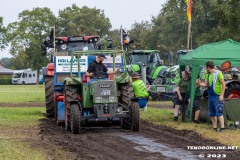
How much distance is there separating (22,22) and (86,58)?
→ 2827 inches

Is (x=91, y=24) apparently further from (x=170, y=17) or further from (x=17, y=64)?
(x=170, y=17)

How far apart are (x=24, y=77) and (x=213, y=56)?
240 feet

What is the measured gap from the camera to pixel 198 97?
17.6m

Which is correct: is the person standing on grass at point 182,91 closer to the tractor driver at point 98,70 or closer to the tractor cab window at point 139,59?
the tractor driver at point 98,70

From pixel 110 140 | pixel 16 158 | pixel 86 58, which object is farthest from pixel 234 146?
pixel 86 58

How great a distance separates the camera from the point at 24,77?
3474 inches

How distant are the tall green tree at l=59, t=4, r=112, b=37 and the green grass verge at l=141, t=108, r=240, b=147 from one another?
69.2 m

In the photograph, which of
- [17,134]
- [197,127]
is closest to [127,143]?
[17,134]

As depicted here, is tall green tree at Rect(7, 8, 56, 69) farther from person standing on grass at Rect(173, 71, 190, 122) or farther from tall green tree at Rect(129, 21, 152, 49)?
person standing on grass at Rect(173, 71, 190, 122)

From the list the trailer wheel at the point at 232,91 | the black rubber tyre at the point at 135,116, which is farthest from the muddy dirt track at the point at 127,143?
the trailer wheel at the point at 232,91

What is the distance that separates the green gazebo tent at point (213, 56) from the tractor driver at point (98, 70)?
273 centimetres

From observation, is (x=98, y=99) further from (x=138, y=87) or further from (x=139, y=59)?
(x=139, y=59)

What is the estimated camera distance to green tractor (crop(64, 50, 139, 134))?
14.6m

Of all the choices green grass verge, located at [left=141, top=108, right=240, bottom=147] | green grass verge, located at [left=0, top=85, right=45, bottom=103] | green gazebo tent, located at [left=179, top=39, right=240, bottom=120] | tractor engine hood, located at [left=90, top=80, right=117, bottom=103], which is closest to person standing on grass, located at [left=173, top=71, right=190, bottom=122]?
green gazebo tent, located at [left=179, top=39, right=240, bottom=120]
